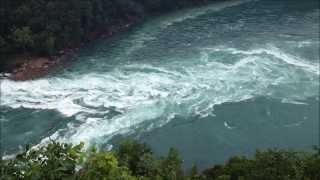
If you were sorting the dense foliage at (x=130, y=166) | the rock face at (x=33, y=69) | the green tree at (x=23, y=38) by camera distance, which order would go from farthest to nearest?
the green tree at (x=23, y=38), the rock face at (x=33, y=69), the dense foliage at (x=130, y=166)

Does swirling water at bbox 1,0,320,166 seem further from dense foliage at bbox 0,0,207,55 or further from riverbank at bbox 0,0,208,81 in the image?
dense foliage at bbox 0,0,207,55

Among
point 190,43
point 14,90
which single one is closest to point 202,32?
point 190,43

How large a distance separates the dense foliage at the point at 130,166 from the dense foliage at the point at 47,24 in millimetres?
25044

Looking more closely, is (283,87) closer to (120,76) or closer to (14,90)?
(120,76)

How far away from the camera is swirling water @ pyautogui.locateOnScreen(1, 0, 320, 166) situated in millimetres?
32844

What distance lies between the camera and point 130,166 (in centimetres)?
1984

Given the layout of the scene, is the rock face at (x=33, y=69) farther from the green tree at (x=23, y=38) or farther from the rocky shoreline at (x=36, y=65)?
the green tree at (x=23, y=38)

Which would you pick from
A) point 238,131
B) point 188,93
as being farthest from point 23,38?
point 238,131

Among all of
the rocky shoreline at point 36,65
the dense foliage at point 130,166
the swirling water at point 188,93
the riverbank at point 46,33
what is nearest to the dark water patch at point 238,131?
the swirling water at point 188,93

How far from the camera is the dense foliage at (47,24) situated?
44812 mm

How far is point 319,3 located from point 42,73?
100 ft

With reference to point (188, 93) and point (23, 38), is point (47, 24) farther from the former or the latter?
point (188, 93)

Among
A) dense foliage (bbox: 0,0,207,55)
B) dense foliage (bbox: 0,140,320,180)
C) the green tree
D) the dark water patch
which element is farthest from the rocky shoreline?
dense foliage (bbox: 0,140,320,180)

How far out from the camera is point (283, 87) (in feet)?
124
